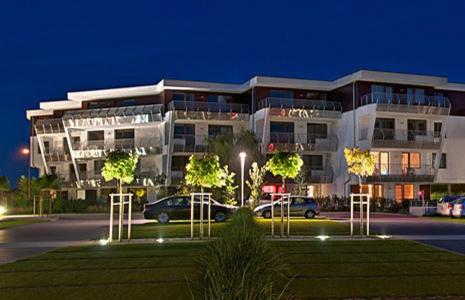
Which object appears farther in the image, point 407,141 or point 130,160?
point 407,141

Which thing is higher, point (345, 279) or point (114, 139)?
point (114, 139)

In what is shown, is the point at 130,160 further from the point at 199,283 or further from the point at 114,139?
the point at 199,283

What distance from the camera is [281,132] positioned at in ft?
168

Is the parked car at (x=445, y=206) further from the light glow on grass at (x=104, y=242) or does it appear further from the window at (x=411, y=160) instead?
the light glow on grass at (x=104, y=242)

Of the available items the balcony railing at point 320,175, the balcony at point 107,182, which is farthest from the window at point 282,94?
the balcony at point 107,182

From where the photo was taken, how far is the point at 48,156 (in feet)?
193

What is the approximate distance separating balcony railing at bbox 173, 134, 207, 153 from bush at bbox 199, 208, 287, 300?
143 ft

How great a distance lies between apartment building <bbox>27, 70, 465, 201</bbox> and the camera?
49.4 m

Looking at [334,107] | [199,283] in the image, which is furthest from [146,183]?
[199,283]

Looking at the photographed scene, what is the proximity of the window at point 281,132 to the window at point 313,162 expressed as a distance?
259 cm

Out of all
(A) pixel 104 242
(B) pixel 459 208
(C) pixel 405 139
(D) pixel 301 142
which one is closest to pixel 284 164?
(B) pixel 459 208

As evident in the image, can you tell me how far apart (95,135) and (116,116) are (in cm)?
413

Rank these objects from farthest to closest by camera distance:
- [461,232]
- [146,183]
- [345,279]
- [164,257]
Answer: [146,183]
[461,232]
[164,257]
[345,279]

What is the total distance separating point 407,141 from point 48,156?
112 feet
